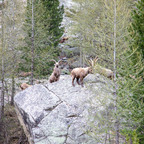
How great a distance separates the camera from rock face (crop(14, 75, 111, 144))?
840 centimetres

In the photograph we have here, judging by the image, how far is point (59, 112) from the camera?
905 cm

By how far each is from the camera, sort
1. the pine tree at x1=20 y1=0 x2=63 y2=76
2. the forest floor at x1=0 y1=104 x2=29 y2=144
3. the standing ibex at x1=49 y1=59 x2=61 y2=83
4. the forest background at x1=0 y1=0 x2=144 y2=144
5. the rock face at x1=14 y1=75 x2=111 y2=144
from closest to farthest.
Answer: the forest background at x1=0 y1=0 x2=144 y2=144
the rock face at x1=14 y1=75 x2=111 y2=144
the standing ibex at x1=49 y1=59 x2=61 y2=83
the forest floor at x1=0 y1=104 x2=29 y2=144
the pine tree at x1=20 y1=0 x2=63 y2=76

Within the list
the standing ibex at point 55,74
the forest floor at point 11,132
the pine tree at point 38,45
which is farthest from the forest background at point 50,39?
the standing ibex at point 55,74

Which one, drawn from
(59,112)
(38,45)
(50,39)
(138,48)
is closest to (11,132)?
(38,45)

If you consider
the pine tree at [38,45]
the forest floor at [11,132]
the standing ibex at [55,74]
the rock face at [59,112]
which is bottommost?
the forest floor at [11,132]

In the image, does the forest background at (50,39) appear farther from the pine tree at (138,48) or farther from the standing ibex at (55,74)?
the standing ibex at (55,74)

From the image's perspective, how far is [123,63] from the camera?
621cm

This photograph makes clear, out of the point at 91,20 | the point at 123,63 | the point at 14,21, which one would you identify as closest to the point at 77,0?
the point at 91,20

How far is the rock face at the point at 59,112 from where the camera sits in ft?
27.6

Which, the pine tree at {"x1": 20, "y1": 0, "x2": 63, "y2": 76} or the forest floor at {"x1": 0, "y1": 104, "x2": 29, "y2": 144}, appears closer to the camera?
the forest floor at {"x1": 0, "y1": 104, "x2": 29, "y2": 144}

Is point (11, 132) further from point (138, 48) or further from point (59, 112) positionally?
point (138, 48)

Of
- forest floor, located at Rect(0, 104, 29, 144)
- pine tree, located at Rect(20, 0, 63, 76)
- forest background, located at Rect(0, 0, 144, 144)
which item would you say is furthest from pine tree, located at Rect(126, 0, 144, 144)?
forest floor, located at Rect(0, 104, 29, 144)

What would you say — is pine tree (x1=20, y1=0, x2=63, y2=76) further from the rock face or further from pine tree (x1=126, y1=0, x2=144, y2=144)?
pine tree (x1=126, y1=0, x2=144, y2=144)

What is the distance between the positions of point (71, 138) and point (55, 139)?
744mm
